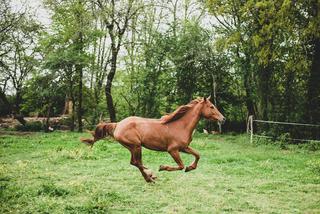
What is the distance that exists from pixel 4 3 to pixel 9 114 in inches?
473

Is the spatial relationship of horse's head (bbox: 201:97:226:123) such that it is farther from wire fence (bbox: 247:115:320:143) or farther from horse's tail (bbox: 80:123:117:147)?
wire fence (bbox: 247:115:320:143)

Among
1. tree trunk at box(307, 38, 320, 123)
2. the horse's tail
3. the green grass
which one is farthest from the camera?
tree trunk at box(307, 38, 320, 123)

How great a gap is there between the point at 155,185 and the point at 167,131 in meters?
3.88

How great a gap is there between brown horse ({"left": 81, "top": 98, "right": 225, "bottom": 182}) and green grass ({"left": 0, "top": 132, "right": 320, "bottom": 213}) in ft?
5.56

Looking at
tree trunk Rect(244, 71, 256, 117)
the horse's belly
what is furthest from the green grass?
tree trunk Rect(244, 71, 256, 117)

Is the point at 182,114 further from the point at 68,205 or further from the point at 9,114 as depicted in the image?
the point at 9,114

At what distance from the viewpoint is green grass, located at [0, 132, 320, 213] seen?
9.12m

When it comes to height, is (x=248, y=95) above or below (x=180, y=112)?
above

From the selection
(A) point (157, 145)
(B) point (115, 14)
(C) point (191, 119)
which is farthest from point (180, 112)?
(B) point (115, 14)

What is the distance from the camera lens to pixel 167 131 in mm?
7648

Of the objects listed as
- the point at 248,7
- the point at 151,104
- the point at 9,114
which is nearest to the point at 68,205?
the point at 248,7

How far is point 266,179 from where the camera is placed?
1257 cm

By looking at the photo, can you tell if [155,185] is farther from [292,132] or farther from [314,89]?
[314,89]

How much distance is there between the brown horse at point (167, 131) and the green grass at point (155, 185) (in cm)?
169
